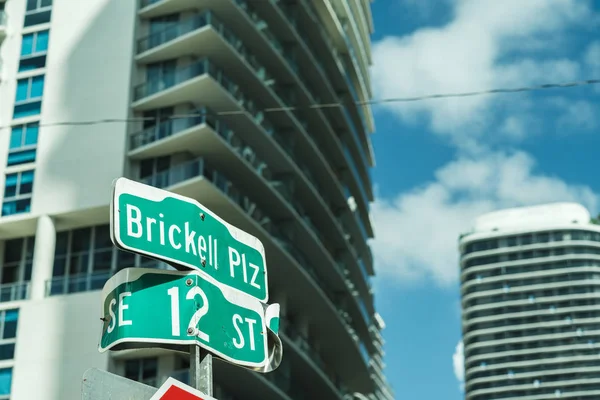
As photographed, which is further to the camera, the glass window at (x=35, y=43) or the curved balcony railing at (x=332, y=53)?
the curved balcony railing at (x=332, y=53)

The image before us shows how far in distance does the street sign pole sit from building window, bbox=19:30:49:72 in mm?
40880

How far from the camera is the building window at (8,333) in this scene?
39.1m

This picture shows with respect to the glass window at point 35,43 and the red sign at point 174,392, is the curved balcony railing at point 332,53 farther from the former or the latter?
the red sign at point 174,392

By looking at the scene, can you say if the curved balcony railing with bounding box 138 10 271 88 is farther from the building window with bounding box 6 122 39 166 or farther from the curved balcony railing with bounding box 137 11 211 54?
the building window with bounding box 6 122 39 166

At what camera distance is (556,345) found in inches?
5389

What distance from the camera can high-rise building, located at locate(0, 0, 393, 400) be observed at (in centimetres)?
3878

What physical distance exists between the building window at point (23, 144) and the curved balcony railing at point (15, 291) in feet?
16.7

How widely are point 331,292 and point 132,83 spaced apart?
640 inches

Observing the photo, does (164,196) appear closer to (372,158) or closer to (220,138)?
(220,138)

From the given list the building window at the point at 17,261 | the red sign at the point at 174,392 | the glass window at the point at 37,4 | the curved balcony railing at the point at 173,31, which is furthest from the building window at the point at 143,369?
the red sign at the point at 174,392

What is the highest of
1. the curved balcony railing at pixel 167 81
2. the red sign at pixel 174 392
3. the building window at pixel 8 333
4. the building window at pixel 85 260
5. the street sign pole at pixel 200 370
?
the curved balcony railing at pixel 167 81

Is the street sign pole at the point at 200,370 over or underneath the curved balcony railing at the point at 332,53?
underneath

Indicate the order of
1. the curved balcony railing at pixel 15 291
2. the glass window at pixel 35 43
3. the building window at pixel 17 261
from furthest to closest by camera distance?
the glass window at pixel 35 43 → the building window at pixel 17 261 → the curved balcony railing at pixel 15 291

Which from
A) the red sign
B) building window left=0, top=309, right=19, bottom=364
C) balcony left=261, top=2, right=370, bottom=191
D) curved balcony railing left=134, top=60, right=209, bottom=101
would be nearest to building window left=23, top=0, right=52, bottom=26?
curved balcony railing left=134, top=60, right=209, bottom=101
